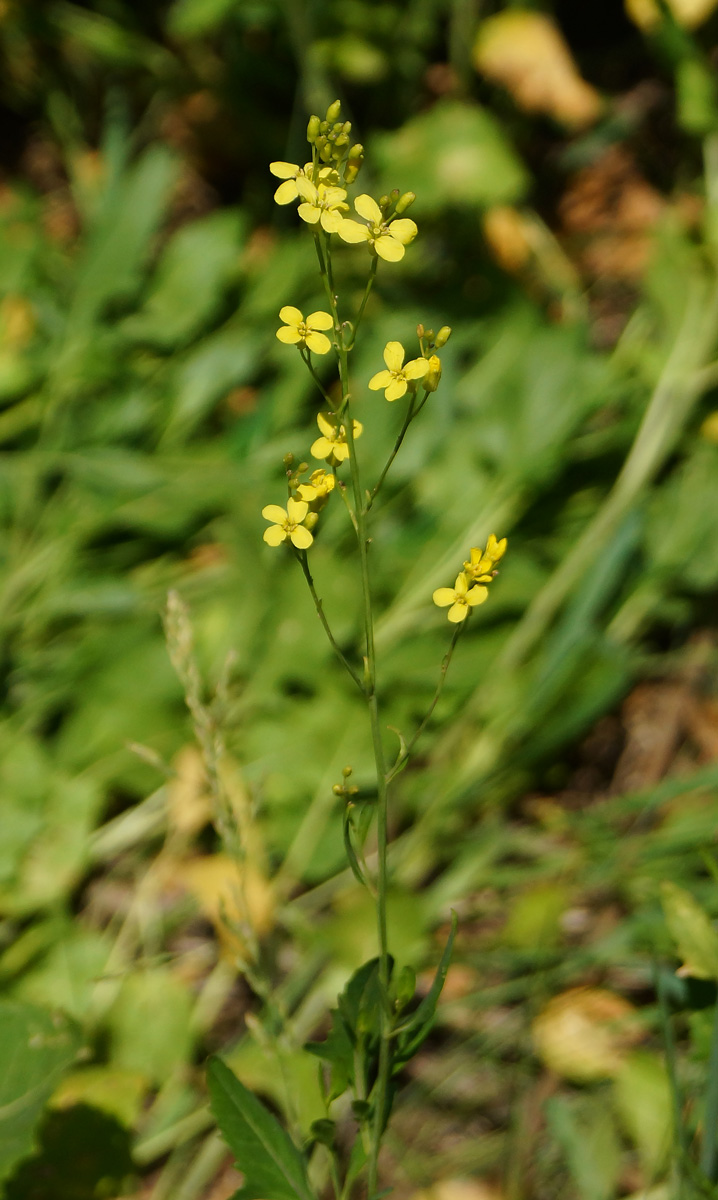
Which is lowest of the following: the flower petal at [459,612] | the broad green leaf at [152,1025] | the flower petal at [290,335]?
the broad green leaf at [152,1025]

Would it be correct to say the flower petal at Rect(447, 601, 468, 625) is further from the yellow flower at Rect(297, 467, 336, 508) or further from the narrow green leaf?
the narrow green leaf

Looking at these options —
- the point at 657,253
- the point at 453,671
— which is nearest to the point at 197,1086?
the point at 453,671

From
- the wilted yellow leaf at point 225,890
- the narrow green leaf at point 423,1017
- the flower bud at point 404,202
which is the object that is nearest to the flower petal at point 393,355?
the flower bud at point 404,202

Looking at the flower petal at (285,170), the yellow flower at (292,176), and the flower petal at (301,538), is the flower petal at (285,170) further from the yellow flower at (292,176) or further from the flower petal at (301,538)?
the flower petal at (301,538)

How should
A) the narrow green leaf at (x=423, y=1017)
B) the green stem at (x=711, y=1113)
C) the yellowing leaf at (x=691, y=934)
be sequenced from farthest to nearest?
the yellowing leaf at (x=691, y=934), the green stem at (x=711, y=1113), the narrow green leaf at (x=423, y=1017)

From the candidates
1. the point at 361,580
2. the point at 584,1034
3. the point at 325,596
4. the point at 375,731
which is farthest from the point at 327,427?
the point at 584,1034

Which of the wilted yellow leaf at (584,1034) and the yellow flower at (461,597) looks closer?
the yellow flower at (461,597)

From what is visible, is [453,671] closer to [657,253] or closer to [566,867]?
[566,867]
